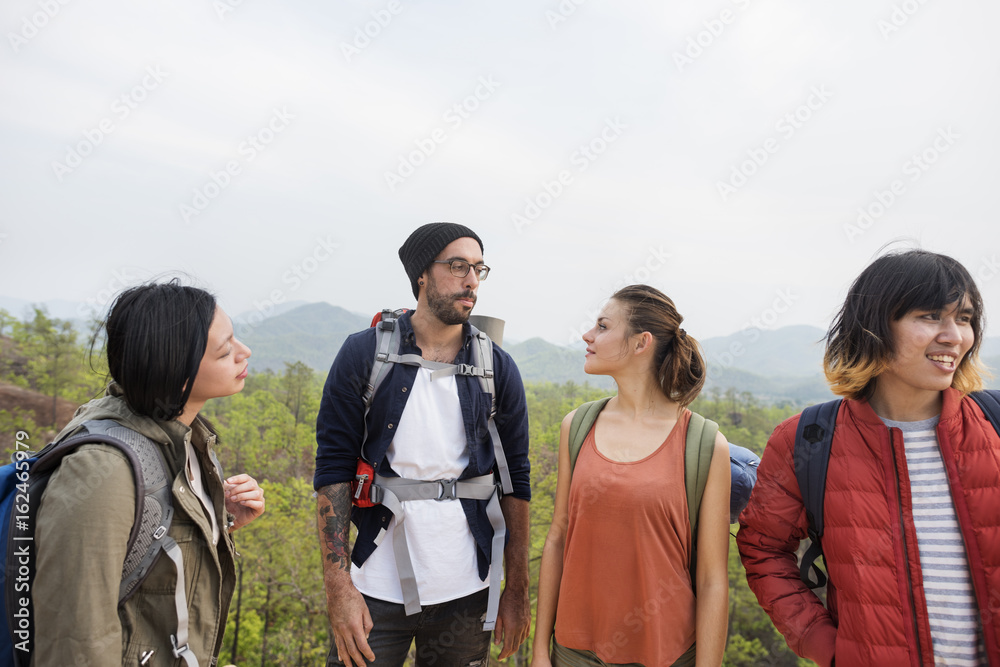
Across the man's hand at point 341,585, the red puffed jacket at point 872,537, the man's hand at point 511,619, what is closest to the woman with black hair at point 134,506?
the man's hand at point 341,585

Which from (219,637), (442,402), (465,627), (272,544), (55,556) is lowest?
(272,544)

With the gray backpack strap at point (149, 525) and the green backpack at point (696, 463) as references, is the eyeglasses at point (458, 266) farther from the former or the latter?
the gray backpack strap at point (149, 525)

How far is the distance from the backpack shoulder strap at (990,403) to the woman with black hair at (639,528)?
933 millimetres

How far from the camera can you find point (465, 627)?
2969 mm

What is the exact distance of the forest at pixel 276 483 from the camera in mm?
22156

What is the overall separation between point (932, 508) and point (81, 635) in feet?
9.06

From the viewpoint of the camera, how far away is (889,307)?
2195 mm

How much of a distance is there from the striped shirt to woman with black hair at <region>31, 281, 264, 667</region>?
8.31 ft

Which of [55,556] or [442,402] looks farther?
[442,402]

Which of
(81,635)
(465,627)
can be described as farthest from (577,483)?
(81,635)

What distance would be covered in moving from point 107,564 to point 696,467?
2.19m

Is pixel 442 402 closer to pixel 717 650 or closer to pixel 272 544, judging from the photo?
pixel 717 650

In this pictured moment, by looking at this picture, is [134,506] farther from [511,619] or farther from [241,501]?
[511,619]

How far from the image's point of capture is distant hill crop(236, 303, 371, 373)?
339 ft
